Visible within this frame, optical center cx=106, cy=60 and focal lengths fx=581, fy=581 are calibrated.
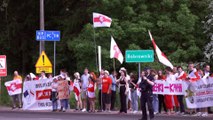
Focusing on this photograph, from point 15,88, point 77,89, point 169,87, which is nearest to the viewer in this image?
point 169,87

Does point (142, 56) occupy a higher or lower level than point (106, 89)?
higher

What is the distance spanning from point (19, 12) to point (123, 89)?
96.4 feet

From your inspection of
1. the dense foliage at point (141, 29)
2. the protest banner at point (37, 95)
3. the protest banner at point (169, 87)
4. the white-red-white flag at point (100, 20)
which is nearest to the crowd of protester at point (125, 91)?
the protest banner at point (169, 87)

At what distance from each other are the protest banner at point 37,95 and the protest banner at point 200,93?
300 inches

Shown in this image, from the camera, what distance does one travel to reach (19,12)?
5194cm

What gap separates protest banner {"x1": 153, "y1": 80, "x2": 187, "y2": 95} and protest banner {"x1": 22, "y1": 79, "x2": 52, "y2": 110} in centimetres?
618

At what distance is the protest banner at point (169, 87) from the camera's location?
76.1ft

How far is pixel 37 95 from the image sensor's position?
28.2 metres

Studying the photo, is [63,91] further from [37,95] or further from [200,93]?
[200,93]

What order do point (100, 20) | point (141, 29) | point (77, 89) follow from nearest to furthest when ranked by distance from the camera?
1. point (77, 89)
2. point (100, 20)
3. point (141, 29)

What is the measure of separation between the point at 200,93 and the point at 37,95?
8.89 meters

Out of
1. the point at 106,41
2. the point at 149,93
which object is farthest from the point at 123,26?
the point at 149,93

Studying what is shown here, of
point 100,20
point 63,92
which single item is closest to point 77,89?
point 63,92

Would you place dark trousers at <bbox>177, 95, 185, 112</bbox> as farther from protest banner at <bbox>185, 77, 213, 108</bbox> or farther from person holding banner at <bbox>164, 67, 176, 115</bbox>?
person holding banner at <bbox>164, 67, 176, 115</bbox>
